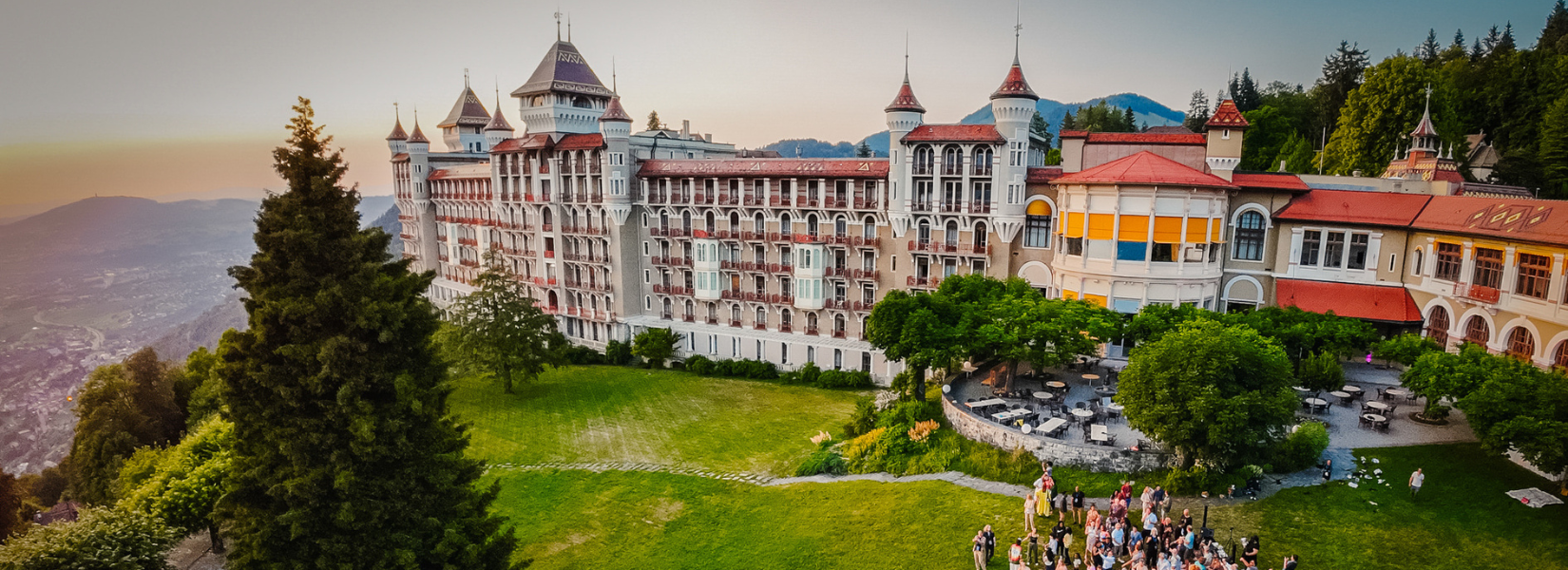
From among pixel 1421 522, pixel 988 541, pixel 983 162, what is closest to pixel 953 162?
pixel 983 162

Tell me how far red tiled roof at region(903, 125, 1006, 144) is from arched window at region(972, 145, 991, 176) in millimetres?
882

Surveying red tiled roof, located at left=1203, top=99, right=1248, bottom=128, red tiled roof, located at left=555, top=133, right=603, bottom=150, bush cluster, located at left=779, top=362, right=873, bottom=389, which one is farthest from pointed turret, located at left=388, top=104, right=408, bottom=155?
red tiled roof, located at left=1203, top=99, right=1248, bottom=128

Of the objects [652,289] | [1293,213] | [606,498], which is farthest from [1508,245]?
[652,289]

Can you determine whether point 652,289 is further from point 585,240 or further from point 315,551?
point 315,551

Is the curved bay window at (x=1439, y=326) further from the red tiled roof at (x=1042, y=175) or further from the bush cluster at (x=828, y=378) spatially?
the bush cluster at (x=828, y=378)

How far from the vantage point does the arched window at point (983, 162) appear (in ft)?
157

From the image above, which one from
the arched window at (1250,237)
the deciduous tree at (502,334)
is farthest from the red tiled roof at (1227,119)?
the deciduous tree at (502,334)

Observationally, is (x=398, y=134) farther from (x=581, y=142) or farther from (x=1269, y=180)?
(x=1269, y=180)

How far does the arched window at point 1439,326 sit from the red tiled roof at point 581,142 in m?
54.2

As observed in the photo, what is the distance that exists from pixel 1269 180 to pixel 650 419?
132ft

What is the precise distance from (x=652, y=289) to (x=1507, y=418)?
5228 centimetres

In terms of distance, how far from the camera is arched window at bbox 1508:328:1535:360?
3105 centimetres

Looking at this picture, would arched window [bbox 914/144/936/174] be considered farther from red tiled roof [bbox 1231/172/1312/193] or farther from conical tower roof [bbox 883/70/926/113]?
red tiled roof [bbox 1231/172/1312/193]

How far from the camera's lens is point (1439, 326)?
121 ft
